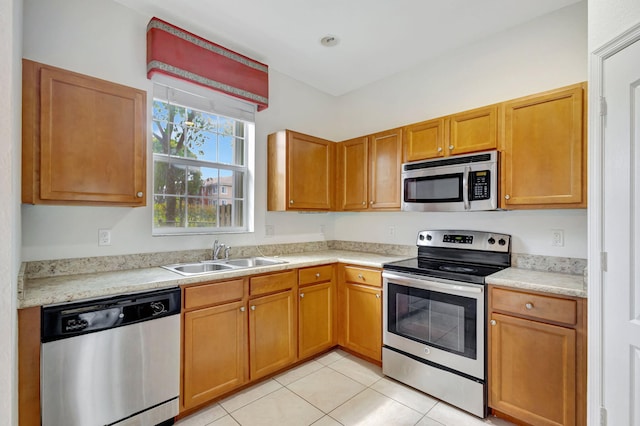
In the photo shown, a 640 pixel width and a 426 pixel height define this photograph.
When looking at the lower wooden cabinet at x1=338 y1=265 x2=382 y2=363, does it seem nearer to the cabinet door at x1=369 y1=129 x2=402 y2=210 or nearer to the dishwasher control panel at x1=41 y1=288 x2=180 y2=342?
the cabinet door at x1=369 y1=129 x2=402 y2=210

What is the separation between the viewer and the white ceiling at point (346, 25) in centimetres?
222

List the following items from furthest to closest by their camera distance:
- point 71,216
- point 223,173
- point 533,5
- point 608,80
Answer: point 223,173, point 533,5, point 71,216, point 608,80

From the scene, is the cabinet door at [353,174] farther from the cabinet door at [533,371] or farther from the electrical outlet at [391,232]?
the cabinet door at [533,371]

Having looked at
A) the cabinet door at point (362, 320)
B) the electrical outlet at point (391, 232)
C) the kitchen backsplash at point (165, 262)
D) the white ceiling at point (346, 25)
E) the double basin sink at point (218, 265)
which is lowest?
the cabinet door at point (362, 320)

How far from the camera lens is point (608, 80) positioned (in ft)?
4.67

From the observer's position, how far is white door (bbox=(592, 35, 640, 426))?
1.32 metres

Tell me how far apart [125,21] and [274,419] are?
2.96 meters

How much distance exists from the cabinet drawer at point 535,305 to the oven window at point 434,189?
0.79m

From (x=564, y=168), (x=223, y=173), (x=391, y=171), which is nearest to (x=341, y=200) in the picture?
(x=391, y=171)

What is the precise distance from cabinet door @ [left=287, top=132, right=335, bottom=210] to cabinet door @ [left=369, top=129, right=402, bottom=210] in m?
0.49

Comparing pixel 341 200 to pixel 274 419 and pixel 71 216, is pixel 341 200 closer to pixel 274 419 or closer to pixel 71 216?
pixel 274 419

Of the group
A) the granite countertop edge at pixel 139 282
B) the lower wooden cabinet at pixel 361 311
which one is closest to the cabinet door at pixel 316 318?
the lower wooden cabinet at pixel 361 311

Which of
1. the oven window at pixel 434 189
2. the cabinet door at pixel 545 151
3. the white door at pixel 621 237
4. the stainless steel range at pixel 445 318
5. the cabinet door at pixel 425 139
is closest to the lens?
the white door at pixel 621 237

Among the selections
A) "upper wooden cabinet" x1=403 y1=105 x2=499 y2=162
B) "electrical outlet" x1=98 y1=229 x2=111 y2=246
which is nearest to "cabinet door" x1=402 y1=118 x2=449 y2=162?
"upper wooden cabinet" x1=403 y1=105 x2=499 y2=162
